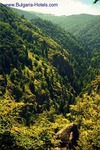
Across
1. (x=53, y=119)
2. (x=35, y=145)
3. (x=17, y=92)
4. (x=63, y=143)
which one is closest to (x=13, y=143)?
(x=35, y=145)

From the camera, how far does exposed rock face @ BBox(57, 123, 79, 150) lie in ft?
234

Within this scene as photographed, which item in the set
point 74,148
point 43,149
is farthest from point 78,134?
point 43,149

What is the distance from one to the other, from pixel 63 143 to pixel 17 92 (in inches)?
4868

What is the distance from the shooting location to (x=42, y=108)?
19875 cm

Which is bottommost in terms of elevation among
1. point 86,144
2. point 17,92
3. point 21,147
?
point 17,92

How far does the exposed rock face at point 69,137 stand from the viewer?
7119 cm

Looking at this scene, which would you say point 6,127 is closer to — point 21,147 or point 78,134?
point 21,147

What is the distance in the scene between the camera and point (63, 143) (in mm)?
71188

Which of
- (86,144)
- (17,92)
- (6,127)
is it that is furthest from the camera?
(17,92)

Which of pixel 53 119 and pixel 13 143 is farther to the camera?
pixel 53 119

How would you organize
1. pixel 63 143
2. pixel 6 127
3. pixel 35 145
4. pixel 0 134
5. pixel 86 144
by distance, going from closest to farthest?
pixel 0 134 < pixel 6 127 < pixel 35 145 < pixel 86 144 < pixel 63 143

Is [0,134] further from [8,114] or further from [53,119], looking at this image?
[53,119]

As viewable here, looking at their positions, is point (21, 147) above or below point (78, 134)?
above

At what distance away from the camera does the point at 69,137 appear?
72188 millimetres
